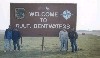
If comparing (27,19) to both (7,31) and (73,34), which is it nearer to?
(7,31)

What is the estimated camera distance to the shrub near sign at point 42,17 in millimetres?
22578

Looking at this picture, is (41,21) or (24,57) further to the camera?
(41,21)

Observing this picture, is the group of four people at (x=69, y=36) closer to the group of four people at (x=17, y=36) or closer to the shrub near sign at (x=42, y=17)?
the group of four people at (x=17, y=36)

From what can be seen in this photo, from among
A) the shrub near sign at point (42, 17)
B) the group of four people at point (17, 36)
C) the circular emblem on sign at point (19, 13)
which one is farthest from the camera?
the circular emblem on sign at point (19, 13)

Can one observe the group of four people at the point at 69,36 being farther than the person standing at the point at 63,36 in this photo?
No

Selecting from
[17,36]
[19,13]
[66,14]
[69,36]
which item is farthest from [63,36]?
[19,13]

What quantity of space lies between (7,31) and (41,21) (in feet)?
9.29

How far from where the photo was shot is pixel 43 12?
75.1ft

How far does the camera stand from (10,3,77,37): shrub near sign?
22.6 meters

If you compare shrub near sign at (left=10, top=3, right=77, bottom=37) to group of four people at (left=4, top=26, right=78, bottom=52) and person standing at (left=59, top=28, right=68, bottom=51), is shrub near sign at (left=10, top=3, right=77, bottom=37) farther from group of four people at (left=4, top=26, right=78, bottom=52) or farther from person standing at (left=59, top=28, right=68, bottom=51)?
group of four people at (left=4, top=26, right=78, bottom=52)

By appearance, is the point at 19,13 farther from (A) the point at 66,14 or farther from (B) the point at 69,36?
(B) the point at 69,36

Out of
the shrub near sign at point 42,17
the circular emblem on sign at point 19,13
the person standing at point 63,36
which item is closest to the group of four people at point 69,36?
the person standing at point 63,36

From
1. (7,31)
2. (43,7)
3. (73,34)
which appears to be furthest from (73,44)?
(7,31)

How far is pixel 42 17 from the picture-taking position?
75.6 ft
